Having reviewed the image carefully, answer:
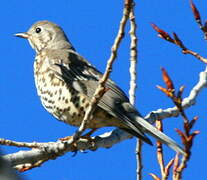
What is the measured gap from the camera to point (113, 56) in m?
2.32

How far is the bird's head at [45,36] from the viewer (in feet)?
20.2

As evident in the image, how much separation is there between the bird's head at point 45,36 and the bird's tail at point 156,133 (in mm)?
2498

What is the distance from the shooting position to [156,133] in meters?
3.50

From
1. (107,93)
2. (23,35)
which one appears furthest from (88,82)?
(23,35)

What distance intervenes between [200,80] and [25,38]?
3.25 m

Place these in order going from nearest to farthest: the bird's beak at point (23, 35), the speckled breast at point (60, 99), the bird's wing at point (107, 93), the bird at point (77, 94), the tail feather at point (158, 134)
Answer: the tail feather at point (158, 134)
the bird's wing at point (107, 93)
the bird at point (77, 94)
the speckled breast at point (60, 99)
the bird's beak at point (23, 35)

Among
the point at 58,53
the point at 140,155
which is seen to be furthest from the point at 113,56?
the point at 58,53

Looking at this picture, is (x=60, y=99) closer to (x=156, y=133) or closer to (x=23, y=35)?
(x=156, y=133)

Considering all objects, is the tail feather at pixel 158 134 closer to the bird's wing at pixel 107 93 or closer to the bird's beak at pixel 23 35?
the bird's wing at pixel 107 93

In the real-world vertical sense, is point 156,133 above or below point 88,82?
below

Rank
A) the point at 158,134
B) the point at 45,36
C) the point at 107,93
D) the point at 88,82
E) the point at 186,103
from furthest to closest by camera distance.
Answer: the point at 45,36, the point at 88,82, the point at 107,93, the point at 186,103, the point at 158,134

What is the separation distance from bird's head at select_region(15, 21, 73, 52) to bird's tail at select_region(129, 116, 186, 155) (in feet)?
8.20

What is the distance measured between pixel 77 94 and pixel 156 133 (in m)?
1.50

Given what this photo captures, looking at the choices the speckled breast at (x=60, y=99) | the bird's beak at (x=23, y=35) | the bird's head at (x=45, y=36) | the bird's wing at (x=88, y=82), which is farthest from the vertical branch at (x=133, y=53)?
the bird's beak at (x=23, y=35)
